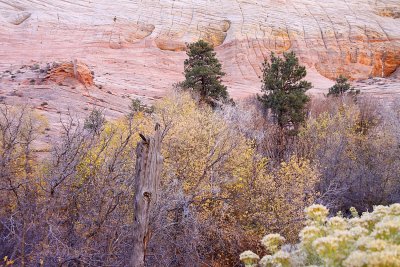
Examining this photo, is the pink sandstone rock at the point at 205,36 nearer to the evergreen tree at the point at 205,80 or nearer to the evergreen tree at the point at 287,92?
the evergreen tree at the point at 205,80

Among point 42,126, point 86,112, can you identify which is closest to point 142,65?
point 86,112

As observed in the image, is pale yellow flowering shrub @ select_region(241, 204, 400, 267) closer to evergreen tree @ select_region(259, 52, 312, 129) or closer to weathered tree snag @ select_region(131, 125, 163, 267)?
weathered tree snag @ select_region(131, 125, 163, 267)

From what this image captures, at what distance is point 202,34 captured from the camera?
53.9 metres

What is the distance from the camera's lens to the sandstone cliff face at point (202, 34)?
46.9m

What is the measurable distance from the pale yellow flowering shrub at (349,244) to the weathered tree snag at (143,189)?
2820 millimetres

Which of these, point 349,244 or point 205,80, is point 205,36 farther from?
point 349,244

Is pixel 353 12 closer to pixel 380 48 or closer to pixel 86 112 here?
pixel 380 48

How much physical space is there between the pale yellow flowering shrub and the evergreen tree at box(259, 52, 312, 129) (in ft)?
70.0

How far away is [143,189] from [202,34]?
50.4m

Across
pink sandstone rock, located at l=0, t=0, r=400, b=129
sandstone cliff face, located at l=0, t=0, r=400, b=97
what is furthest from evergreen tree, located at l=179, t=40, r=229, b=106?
sandstone cliff face, located at l=0, t=0, r=400, b=97

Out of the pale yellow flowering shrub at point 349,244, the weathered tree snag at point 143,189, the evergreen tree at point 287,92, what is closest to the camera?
the pale yellow flowering shrub at point 349,244

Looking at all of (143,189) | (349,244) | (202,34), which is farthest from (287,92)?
(202,34)

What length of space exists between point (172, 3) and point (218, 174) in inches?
2025

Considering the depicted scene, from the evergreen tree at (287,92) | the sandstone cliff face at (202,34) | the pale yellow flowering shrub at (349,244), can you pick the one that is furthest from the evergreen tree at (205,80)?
the pale yellow flowering shrub at (349,244)
